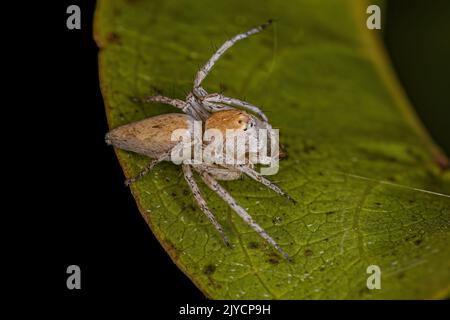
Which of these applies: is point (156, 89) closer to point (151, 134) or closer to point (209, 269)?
point (151, 134)

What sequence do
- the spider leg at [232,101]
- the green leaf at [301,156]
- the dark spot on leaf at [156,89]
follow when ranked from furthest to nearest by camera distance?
the dark spot on leaf at [156,89] → the spider leg at [232,101] → the green leaf at [301,156]

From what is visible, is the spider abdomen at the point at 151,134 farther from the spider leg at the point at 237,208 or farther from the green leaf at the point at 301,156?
the spider leg at the point at 237,208

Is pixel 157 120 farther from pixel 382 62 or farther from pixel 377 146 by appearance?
pixel 382 62

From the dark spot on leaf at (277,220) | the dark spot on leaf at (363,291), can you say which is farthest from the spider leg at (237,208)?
the dark spot on leaf at (363,291)

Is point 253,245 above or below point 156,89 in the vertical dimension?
below

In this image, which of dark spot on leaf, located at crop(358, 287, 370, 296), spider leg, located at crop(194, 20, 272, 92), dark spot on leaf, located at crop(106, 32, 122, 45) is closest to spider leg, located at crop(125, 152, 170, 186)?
spider leg, located at crop(194, 20, 272, 92)

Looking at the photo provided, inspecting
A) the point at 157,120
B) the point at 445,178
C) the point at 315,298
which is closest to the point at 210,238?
the point at 315,298

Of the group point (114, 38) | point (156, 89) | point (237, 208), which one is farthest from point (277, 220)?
point (114, 38)
